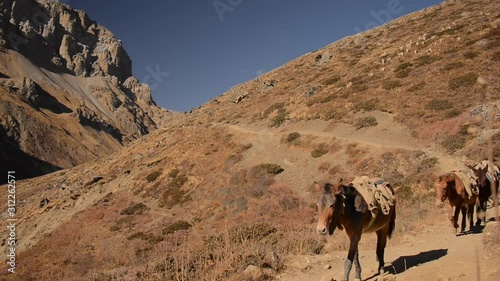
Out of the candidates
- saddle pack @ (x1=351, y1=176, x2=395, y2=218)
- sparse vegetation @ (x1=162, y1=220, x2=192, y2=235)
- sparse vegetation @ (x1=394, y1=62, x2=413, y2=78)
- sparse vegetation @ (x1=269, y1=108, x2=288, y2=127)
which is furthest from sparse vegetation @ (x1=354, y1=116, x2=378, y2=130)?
saddle pack @ (x1=351, y1=176, x2=395, y2=218)

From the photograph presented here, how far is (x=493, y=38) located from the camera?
39375mm

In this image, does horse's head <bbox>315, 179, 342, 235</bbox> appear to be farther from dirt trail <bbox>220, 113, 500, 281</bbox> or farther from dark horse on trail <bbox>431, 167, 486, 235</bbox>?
dark horse on trail <bbox>431, 167, 486, 235</bbox>

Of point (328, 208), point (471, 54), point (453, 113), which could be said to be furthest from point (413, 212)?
point (471, 54)

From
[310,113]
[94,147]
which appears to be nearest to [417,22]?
[310,113]

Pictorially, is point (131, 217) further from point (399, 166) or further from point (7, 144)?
point (7, 144)

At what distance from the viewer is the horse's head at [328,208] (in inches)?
253

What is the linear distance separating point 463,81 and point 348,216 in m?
33.1

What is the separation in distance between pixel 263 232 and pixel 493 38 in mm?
38094

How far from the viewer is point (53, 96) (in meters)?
138

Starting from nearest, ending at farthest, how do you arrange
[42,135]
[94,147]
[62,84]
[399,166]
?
[399,166] → [42,135] → [94,147] → [62,84]

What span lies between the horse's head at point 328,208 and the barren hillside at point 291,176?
223 cm

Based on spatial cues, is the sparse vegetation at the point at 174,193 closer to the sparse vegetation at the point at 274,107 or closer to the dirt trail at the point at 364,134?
the dirt trail at the point at 364,134

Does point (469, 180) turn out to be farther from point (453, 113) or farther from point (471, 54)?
point (471, 54)

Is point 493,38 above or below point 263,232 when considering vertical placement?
above
